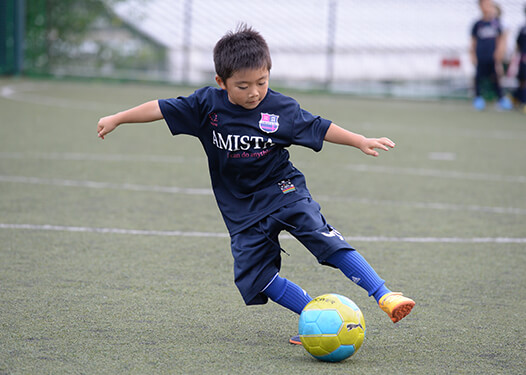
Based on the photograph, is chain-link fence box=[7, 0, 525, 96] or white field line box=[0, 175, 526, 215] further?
chain-link fence box=[7, 0, 525, 96]

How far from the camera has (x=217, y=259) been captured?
178 inches

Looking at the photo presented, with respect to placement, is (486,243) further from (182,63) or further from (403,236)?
(182,63)

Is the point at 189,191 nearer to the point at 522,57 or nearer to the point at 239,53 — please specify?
the point at 239,53

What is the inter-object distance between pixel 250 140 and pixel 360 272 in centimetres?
72

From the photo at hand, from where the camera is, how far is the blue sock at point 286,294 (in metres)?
3.31

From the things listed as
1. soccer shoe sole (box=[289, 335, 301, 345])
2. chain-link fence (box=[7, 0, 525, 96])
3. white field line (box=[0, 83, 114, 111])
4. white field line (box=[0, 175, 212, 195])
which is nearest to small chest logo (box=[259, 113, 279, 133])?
soccer shoe sole (box=[289, 335, 301, 345])

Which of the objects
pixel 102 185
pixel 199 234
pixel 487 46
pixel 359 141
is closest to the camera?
pixel 359 141

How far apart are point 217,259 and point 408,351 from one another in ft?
Result: 5.49

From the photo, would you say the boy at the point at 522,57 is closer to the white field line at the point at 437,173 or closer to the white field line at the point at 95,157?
the white field line at the point at 437,173

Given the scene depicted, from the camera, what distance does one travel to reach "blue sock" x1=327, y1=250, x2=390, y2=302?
10.2 feet

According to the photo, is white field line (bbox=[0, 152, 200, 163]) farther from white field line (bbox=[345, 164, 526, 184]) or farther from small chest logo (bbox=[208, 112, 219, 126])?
small chest logo (bbox=[208, 112, 219, 126])

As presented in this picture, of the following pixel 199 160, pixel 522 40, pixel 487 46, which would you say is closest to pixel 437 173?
pixel 199 160

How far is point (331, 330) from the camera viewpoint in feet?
9.94

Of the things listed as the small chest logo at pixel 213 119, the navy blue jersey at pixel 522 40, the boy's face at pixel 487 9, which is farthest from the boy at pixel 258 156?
the navy blue jersey at pixel 522 40
